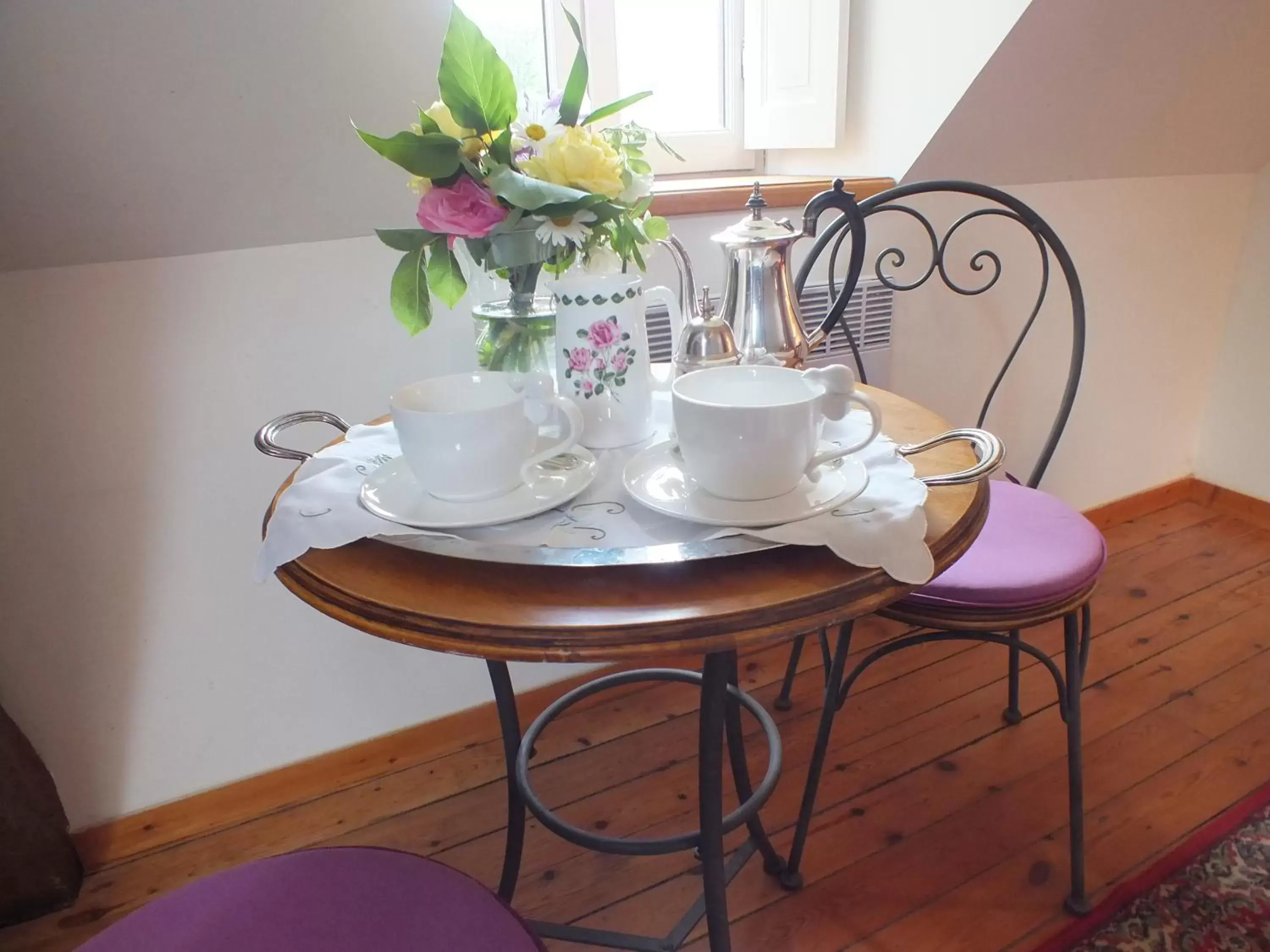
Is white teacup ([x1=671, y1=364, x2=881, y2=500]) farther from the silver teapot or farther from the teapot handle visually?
the teapot handle

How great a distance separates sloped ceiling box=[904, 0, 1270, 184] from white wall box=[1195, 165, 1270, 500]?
1.19 ft

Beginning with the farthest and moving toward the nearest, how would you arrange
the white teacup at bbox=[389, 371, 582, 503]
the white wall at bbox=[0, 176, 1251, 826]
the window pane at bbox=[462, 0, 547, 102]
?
the window pane at bbox=[462, 0, 547, 102] → the white wall at bbox=[0, 176, 1251, 826] → the white teacup at bbox=[389, 371, 582, 503]

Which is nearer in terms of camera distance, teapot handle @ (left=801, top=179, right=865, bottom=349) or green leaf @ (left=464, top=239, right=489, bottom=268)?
green leaf @ (left=464, top=239, right=489, bottom=268)

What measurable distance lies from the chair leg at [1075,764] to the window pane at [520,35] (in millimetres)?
A: 1283

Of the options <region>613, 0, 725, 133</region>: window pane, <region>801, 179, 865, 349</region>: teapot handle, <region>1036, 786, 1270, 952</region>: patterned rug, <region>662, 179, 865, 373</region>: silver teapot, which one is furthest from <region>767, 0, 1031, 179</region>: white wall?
<region>1036, 786, 1270, 952</region>: patterned rug

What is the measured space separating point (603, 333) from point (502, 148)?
20 centimetres

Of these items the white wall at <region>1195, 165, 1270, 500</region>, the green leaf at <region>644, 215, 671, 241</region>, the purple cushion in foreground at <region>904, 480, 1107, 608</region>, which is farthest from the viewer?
the white wall at <region>1195, 165, 1270, 500</region>

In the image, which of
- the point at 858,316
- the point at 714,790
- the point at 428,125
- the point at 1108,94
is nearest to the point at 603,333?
the point at 428,125

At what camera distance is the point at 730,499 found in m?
0.69

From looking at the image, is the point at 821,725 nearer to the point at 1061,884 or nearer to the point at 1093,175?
the point at 1061,884

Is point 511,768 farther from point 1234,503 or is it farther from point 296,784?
point 1234,503

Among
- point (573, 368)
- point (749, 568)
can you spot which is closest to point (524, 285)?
point (573, 368)

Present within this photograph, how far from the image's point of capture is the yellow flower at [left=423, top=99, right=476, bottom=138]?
2.48 feet

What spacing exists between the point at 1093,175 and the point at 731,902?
5.80 ft
